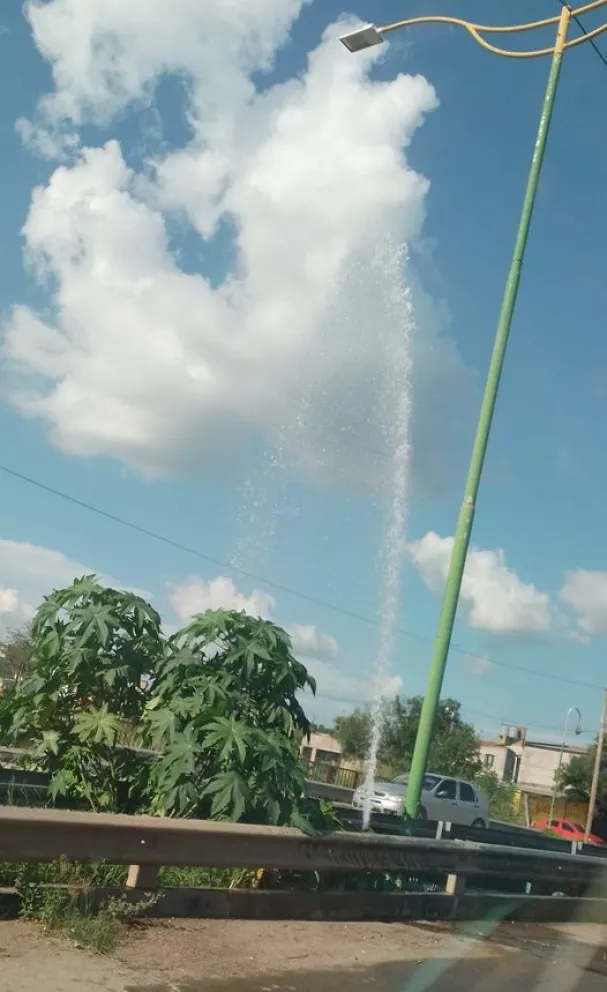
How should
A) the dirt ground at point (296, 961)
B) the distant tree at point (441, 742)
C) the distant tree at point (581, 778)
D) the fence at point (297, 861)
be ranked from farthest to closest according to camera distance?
the distant tree at point (581, 778) < the distant tree at point (441, 742) < the fence at point (297, 861) < the dirt ground at point (296, 961)

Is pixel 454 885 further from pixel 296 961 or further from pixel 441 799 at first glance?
pixel 441 799

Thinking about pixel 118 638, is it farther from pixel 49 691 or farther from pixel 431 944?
pixel 431 944

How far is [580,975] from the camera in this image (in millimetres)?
7523

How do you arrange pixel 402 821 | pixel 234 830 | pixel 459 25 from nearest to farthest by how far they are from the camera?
pixel 234 830 → pixel 402 821 → pixel 459 25

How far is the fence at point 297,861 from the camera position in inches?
247

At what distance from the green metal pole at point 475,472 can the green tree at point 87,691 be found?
2916 millimetres

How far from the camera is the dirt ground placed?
557 cm

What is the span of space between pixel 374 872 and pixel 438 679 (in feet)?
7.06

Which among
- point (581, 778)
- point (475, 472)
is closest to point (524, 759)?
point (581, 778)

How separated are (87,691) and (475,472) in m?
4.53

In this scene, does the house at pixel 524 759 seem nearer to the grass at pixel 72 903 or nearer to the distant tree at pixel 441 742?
the distant tree at pixel 441 742

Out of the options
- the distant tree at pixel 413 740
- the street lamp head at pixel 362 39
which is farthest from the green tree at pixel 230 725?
the distant tree at pixel 413 740

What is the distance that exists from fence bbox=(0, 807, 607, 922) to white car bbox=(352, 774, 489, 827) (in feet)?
37.8

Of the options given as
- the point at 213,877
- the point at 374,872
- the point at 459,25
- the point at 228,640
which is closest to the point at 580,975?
the point at 374,872
